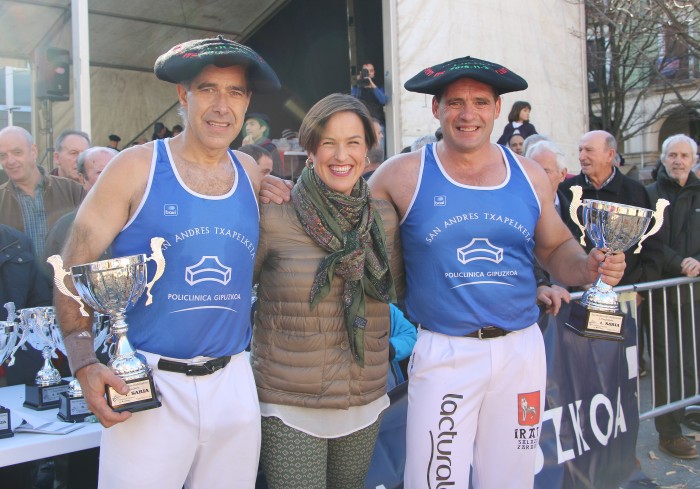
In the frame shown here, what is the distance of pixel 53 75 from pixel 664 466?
8.45 m

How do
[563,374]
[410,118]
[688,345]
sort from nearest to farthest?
[563,374] < [688,345] < [410,118]

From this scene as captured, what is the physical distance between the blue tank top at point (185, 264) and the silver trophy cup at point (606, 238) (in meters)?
1.42

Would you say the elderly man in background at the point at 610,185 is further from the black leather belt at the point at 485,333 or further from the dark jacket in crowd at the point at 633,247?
the black leather belt at the point at 485,333

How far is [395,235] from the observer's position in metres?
2.83

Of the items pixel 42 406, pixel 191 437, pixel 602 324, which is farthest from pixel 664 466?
pixel 42 406

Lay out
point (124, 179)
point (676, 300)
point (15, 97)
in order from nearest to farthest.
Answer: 1. point (124, 179)
2. point (676, 300)
3. point (15, 97)

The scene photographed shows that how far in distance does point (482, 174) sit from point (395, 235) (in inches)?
18.0

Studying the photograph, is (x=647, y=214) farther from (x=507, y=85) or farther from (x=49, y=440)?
(x=49, y=440)

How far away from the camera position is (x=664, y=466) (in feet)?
15.5

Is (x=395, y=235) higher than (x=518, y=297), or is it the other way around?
(x=395, y=235)

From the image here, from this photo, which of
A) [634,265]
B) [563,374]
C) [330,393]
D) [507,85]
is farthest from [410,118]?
[330,393]

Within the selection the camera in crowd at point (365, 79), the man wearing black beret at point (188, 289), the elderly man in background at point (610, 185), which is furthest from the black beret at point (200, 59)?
the camera in crowd at point (365, 79)

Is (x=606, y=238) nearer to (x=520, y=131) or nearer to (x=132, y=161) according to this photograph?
(x=132, y=161)

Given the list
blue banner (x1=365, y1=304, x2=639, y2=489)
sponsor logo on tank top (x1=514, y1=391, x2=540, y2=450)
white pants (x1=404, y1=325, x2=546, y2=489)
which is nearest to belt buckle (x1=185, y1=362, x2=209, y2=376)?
→ white pants (x1=404, y1=325, x2=546, y2=489)
